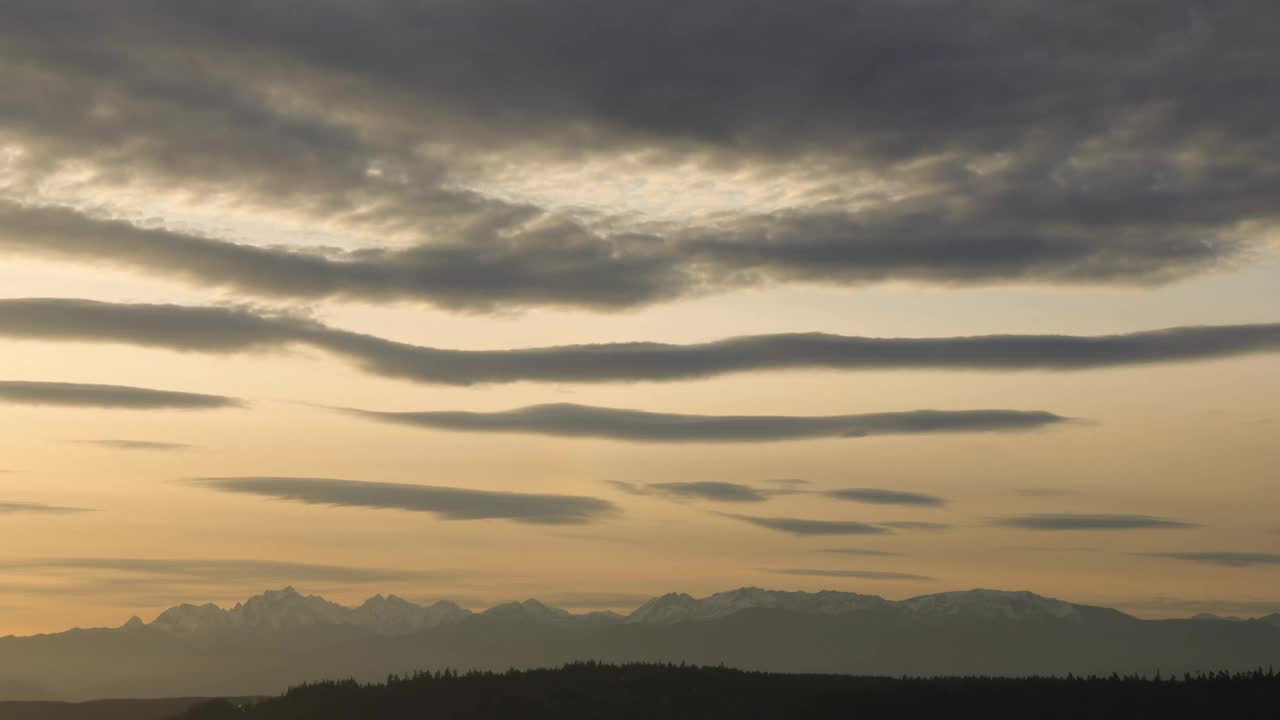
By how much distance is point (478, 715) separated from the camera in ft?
162

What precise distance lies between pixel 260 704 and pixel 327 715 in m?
4.24

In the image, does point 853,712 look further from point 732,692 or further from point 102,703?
point 102,703

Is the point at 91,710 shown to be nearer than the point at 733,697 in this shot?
No

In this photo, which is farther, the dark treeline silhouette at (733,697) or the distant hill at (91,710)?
the distant hill at (91,710)

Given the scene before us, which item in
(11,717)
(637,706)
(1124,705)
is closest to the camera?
(1124,705)

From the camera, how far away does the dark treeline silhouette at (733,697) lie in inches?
1722

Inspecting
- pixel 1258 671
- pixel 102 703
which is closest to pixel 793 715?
pixel 1258 671

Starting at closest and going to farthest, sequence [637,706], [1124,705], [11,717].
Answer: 1. [1124,705]
2. [637,706]
3. [11,717]

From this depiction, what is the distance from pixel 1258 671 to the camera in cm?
4594

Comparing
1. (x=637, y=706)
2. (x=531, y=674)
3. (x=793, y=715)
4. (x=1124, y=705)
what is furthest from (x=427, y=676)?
(x=1124, y=705)

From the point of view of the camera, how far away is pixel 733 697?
48906mm

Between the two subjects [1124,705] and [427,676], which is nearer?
[1124,705]

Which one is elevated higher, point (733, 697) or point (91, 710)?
point (733, 697)

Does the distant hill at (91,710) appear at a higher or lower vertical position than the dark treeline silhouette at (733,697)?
lower
